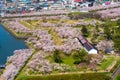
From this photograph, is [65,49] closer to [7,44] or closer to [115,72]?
[115,72]

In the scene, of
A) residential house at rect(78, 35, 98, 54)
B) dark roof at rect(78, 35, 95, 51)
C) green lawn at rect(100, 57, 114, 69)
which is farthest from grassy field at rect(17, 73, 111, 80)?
dark roof at rect(78, 35, 95, 51)

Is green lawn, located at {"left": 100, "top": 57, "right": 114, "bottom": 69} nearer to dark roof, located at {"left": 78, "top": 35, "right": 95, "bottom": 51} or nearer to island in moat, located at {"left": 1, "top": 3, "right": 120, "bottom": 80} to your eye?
island in moat, located at {"left": 1, "top": 3, "right": 120, "bottom": 80}

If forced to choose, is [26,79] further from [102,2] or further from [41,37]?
[102,2]

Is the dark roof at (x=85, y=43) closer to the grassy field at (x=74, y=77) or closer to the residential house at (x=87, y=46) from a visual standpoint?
the residential house at (x=87, y=46)

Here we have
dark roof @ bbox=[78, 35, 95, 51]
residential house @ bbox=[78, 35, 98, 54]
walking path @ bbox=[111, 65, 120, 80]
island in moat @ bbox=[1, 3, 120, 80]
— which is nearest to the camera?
walking path @ bbox=[111, 65, 120, 80]

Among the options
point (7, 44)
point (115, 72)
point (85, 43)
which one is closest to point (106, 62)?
point (115, 72)

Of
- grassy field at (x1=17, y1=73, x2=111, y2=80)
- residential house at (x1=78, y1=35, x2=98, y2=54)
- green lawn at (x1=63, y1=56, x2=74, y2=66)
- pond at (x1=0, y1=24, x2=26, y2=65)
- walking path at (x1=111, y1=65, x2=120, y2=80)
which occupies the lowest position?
pond at (x1=0, y1=24, x2=26, y2=65)

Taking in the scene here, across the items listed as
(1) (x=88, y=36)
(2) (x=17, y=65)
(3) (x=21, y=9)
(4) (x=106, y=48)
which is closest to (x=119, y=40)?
(4) (x=106, y=48)

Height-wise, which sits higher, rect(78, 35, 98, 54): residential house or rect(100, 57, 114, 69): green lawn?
rect(78, 35, 98, 54): residential house
